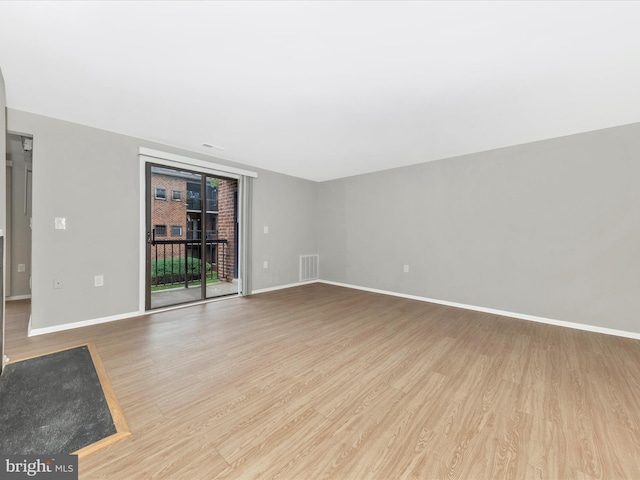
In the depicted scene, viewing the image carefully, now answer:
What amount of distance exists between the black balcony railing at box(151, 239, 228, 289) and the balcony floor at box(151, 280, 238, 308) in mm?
257

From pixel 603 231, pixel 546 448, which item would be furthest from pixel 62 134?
pixel 603 231

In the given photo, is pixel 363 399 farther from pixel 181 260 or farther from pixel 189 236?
pixel 181 260

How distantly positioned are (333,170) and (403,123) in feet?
7.08

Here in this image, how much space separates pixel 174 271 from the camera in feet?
17.0

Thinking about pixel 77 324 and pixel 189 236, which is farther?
pixel 189 236

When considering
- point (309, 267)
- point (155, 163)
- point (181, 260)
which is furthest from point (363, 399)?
point (181, 260)

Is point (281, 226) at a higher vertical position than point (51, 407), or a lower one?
higher

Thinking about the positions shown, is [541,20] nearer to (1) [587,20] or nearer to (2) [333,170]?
(1) [587,20]

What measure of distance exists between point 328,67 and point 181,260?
4781 millimetres

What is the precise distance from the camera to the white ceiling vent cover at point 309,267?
5566mm

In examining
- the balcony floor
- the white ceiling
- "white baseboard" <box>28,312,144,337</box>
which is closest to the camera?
the white ceiling

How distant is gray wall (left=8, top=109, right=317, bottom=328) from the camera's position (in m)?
2.70

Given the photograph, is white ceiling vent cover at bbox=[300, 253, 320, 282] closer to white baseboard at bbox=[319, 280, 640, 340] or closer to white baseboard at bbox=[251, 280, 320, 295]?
white baseboard at bbox=[251, 280, 320, 295]

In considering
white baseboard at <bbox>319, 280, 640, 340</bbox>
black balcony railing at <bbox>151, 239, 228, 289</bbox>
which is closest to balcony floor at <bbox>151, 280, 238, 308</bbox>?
black balcony railing at <bbox>151, 239, 228, 289</bbox>
